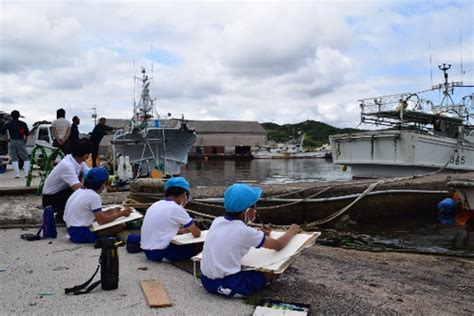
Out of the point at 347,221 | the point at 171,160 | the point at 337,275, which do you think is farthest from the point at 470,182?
the point at 171,160

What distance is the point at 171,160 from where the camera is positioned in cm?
2914

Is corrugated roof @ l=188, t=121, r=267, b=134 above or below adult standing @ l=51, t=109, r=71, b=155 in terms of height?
above

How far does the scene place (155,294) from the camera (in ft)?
14.6

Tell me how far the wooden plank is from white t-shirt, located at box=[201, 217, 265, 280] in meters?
0.47

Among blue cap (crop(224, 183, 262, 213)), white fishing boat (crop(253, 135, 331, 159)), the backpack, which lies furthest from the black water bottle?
white fishing boat (crop(253, 135, 331, 159))

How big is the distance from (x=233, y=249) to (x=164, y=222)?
1.52 metres

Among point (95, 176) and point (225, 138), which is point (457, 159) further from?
point (225, 138)

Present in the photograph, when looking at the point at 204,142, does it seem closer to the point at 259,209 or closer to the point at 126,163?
the point at 126,163

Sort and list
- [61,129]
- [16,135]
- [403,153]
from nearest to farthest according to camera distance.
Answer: [61,129], [16,135], [403,153]


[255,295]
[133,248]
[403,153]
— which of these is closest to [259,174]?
[403,153]

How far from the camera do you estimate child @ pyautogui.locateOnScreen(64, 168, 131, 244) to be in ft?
22.0

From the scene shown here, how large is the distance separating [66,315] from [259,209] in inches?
266

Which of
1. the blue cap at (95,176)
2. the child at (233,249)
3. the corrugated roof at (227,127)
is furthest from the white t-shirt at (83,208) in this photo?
the corrugated roof at (227,127)

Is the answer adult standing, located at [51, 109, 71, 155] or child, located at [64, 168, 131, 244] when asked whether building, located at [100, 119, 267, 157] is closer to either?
adult standing, located at [51, 109, 71, 155]
